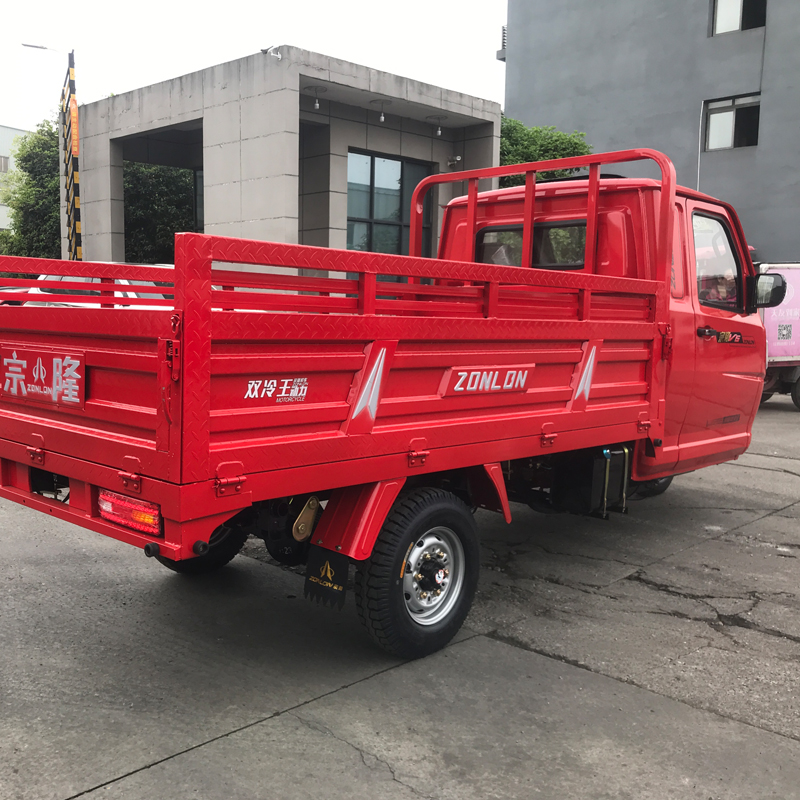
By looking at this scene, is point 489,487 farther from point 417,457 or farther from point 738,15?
point 738,15

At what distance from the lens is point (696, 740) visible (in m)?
3.18

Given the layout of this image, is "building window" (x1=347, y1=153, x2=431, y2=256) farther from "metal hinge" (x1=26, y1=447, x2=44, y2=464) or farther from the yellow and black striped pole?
"metal hinge" (x1=26, y1=447, x2=44, y2=464)

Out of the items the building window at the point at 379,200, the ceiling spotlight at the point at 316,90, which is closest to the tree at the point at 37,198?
the building window at the point at 379,200

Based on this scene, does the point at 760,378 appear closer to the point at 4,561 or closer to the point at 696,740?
the point at 696,740

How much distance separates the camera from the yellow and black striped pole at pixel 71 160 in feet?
54.1

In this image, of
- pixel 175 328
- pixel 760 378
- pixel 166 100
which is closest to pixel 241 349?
pixel 175 328

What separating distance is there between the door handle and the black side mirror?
2.08 ft

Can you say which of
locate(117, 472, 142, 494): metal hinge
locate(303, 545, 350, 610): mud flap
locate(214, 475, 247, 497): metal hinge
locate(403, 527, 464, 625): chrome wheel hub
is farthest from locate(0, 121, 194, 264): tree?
locate(214, 475, 247, 497): metal hinge

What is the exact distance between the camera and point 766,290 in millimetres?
5980

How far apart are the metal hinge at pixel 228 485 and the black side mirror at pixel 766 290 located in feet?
14.3

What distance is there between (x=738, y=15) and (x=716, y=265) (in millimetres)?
21478

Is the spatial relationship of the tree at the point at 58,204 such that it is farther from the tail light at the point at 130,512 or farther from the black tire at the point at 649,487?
the tail light at the point at 130,512

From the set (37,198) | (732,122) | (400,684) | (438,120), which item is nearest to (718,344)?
(400,684)

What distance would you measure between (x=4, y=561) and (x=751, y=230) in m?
22.6
